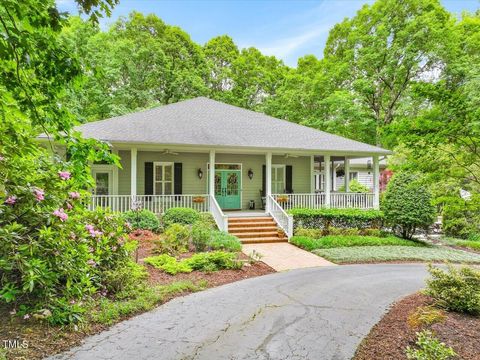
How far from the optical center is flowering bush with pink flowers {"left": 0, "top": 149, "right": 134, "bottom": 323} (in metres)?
3.36

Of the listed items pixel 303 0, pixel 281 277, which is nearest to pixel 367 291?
pixel 281 277

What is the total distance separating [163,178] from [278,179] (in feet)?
20.2

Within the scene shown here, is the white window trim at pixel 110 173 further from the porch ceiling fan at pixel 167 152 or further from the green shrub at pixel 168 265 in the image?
the green shrub at pixel 168 265

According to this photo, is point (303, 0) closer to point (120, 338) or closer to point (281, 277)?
point (281, 277)

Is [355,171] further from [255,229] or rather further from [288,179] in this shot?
[255,229]

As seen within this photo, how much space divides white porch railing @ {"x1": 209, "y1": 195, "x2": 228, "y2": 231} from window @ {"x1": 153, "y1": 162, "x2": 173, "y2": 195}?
271 cm

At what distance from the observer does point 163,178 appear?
586 inches

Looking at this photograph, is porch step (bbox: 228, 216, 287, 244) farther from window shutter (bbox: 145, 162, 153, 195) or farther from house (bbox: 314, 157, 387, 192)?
house (bbox: 314, 157, 387, 192)

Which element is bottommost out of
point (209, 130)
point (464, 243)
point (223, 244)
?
point (464, 243)

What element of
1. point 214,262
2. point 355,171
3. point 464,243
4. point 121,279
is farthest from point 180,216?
point 355,171

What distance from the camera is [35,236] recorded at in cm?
405

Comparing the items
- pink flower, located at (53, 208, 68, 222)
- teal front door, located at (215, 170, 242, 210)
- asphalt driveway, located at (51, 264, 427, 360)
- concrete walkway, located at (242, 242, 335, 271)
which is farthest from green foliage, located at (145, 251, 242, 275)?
teal front door, located at (215, 170, 242, 210)

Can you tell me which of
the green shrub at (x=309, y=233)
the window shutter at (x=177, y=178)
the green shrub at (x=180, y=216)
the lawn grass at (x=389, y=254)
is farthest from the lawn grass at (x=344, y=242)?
the window shutter at (x=177, y=178)

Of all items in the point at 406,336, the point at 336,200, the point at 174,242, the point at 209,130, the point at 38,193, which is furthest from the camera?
the point at 336,200
